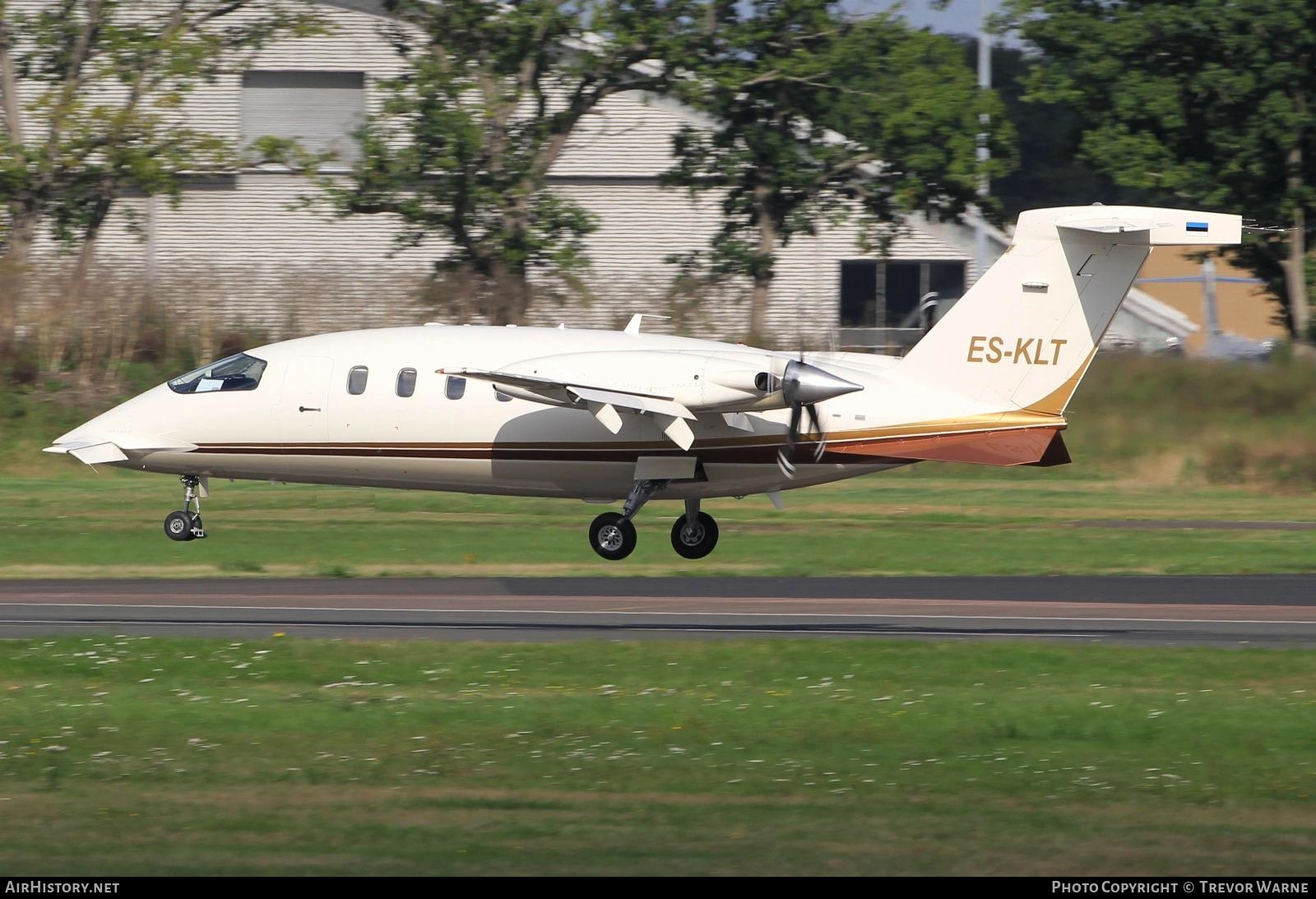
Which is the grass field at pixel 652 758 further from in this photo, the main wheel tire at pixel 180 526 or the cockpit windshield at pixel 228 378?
the cockpit windshield at pixel 228 378

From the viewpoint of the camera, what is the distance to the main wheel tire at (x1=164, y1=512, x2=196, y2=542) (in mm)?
31312

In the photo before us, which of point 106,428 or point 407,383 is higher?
point 407,383

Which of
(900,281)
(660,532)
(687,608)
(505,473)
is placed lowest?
(660,532)

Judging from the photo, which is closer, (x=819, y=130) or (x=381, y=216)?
(x=819, y=130)

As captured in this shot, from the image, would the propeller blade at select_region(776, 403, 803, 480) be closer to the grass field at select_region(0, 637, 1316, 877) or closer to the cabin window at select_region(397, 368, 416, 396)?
the grass field at select_region(0, 637, 1316, 877)

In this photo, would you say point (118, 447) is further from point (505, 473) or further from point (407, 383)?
point (505, 473)

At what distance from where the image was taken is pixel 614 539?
100 ft

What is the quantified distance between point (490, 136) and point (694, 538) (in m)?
23.5

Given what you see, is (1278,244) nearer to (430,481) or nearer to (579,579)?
(579,579)

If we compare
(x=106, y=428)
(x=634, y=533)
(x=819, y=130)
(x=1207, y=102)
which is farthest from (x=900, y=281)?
(x=106, y=428)

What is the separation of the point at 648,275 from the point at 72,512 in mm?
17401

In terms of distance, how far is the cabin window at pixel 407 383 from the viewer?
98.7ft

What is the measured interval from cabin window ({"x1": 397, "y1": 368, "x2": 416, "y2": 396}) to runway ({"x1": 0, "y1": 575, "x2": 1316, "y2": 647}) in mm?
3600

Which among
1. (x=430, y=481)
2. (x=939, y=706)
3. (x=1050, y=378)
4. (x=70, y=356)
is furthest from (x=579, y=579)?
(x=70, y=356)
